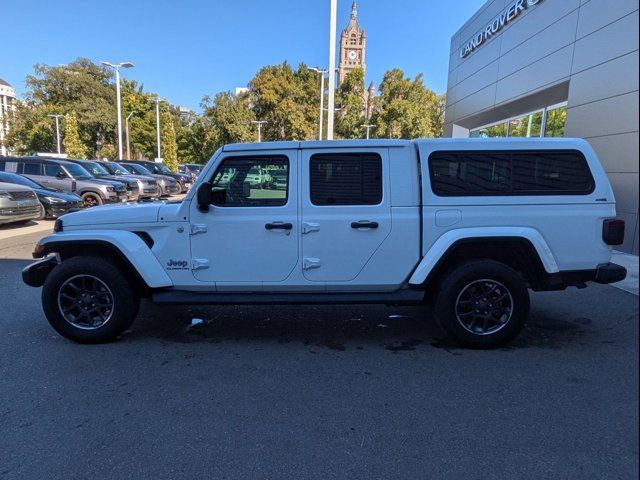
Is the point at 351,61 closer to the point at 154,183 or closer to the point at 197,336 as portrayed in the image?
the point at 154,183

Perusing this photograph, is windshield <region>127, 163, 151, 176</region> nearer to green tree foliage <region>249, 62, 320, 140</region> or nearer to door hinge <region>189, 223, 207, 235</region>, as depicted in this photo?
door hinge <region>189, 223, 207, 235</region>

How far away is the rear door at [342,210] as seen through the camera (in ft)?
13.7

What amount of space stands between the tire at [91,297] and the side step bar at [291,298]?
0.33 m

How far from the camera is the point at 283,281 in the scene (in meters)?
4.29

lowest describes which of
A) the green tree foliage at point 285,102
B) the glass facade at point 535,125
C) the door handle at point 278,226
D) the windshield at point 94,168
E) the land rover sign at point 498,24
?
the door handle at point 278,226

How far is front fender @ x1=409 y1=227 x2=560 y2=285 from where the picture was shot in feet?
13.4

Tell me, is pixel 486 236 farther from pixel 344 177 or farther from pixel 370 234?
pixel 344 177

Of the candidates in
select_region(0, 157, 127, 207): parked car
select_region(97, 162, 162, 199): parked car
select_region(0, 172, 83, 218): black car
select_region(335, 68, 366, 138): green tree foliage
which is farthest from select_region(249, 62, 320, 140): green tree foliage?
select_region(0, 172, 83, 218): black car

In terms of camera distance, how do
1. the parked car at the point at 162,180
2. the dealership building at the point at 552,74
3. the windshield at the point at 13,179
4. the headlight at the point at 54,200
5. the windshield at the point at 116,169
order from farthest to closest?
the parked car at the point at 162,180 < the windshield at the point at 116,169 < the windshield at the point at 13,179 < the headlight at the point at 54,200 < the dealership building at the point at 552,74

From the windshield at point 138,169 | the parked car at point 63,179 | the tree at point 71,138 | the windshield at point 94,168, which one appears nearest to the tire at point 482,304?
the parked car at point 63,179

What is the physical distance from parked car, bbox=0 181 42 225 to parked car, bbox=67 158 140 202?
528 centimetres

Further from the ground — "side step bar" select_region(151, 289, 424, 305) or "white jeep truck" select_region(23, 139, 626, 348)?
"white jeep truck" select_region(23, 139, 626, 348)

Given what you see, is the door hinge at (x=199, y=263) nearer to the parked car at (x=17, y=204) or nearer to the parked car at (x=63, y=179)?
the parked car at (x=17, y=204)

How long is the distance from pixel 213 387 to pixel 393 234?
6.93ft
